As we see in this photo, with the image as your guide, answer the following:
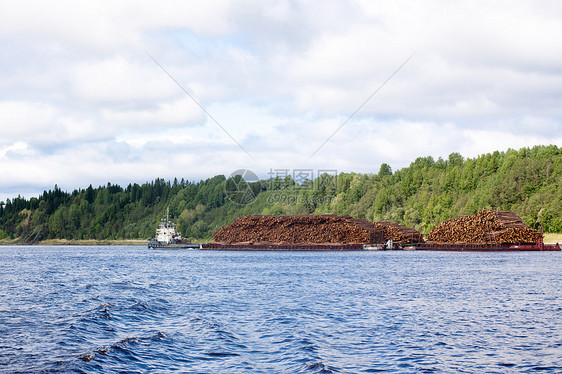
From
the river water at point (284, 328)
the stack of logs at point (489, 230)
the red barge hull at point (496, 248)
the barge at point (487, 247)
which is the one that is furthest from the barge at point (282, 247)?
the river water at point (284, 328)

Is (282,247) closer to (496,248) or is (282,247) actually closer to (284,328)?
(496,248)

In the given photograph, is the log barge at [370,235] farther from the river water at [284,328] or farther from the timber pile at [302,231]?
the river water at [284,328]

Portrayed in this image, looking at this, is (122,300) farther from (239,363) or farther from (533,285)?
(533,285)

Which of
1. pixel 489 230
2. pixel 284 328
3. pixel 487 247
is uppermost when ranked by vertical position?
pixel 489 230

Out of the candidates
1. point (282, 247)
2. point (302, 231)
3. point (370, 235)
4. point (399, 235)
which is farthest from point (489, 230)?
point (282, 247)

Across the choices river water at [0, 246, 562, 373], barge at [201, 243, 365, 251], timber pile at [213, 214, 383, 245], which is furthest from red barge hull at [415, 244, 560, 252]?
river water at [0, 246, 562, 373]

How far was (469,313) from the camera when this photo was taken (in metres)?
28.9

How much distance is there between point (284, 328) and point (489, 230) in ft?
342

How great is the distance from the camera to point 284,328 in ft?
81.4

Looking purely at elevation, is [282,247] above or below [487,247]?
below

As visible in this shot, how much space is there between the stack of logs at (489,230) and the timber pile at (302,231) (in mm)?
16937

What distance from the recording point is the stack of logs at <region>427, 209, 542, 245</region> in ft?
378

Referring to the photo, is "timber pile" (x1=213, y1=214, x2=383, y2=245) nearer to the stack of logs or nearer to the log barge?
the log barge

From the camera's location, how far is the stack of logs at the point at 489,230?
115m
